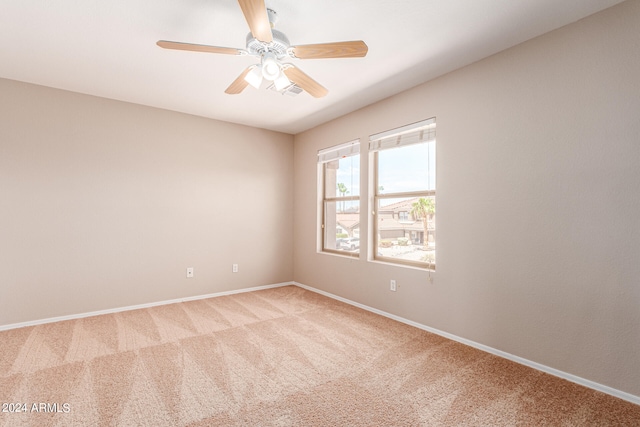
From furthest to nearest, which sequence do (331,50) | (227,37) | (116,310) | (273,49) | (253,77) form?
(116,310) < (227,37) < (253,77) < (273,49) < (331,50)

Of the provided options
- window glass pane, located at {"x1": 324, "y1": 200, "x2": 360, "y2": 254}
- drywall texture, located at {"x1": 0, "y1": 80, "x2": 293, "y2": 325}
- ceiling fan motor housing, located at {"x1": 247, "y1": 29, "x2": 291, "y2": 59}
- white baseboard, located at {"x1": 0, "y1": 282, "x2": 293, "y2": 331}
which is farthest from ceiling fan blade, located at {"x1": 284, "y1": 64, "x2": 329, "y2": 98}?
white baseboard, located at {"x1": 0, "y1": 282, "x2": 293, "y2": 331}

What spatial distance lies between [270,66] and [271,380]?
218cm

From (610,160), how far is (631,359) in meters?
1.28

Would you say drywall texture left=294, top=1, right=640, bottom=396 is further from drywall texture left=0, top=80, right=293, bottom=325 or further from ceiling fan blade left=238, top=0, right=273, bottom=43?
drywall texture left=0, top=80, right=293, bottom=325

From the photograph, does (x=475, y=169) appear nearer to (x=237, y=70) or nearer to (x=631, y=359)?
(x=631, y=359)

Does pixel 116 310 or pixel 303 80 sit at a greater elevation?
pixel 303 80

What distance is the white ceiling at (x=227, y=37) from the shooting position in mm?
2016

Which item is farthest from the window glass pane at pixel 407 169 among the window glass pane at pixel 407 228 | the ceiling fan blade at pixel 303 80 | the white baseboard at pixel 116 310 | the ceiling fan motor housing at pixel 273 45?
the white baseboard at pixel 116 310

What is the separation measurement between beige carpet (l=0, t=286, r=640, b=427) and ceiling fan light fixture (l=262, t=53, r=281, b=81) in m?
2.14

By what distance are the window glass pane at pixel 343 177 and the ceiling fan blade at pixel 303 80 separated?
161 cm

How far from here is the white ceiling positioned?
2.02 meters

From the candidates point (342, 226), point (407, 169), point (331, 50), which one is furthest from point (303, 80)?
point (342, 226)

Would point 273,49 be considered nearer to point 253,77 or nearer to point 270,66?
point 270,66

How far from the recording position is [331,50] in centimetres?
191
